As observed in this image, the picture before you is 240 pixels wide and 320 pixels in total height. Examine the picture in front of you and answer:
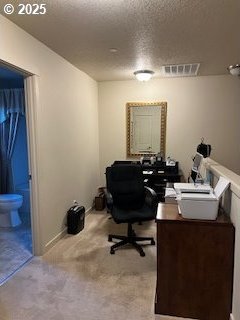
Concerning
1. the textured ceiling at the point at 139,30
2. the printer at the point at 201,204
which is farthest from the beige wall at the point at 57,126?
the printer at the point at 201,204

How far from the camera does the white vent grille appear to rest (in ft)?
12.3

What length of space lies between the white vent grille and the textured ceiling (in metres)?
0.19

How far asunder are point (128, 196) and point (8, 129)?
2403mm

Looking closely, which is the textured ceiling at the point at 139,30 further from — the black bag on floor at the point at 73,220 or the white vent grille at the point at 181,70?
the black bag on floor at the point at 73,220

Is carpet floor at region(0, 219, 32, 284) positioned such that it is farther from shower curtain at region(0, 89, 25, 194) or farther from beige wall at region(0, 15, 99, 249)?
shower curtain at region(0, 89, 25, 194)

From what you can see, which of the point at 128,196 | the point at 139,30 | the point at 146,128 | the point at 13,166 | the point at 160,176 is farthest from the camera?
the point at 146,128

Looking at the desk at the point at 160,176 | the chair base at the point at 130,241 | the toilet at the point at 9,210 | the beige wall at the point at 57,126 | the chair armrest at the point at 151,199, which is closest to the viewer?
the beige wall at the point at 57,126

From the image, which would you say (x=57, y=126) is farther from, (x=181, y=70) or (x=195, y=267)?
(x=195, y=267)

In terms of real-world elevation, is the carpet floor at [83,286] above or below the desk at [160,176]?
below

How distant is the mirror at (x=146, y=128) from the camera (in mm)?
4656

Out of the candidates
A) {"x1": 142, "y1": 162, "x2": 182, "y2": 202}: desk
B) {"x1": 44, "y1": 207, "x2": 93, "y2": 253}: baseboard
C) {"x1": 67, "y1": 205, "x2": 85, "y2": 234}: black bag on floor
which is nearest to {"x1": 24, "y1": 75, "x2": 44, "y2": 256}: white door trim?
{"x1": 44, "y1": 207, "x2": 93, "y2": 253}: baseboard

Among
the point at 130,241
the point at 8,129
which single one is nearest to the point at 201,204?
the point at 130,241

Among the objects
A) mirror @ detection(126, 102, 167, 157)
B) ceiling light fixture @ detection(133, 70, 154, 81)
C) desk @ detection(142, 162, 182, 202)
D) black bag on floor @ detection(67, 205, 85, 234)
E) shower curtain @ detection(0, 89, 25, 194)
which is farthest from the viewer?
mirror @ detection(126, 102, 167, 157)

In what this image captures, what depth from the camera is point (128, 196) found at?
129 inches
